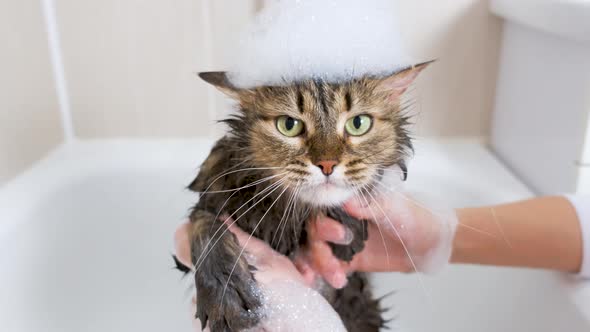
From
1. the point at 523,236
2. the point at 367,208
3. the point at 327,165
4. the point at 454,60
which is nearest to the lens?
the point at 327,165

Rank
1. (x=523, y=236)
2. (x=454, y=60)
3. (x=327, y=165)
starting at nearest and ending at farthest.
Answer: (x=327, y=165) < (x=523, y=236) < (x=454, y=60)

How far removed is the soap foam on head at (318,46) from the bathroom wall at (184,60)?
57 centimetres

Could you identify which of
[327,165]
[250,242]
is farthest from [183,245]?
[327,165]

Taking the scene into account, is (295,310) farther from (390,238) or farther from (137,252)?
(137,252)

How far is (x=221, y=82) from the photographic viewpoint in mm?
785

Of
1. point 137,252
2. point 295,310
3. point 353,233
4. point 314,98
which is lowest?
point 137,252

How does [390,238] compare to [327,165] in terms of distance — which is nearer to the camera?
[327,165]

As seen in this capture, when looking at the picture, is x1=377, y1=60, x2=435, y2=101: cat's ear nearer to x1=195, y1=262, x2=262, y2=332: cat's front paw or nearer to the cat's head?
the cat's head

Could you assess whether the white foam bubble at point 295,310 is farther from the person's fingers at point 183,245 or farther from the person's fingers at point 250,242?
the person's fingers at point 183,245

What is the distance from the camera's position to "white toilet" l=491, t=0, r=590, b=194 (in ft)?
3.65

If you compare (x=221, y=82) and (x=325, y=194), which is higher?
(x=221, y=82)

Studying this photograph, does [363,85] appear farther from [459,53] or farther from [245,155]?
[459,53]

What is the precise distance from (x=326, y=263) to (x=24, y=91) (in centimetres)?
86

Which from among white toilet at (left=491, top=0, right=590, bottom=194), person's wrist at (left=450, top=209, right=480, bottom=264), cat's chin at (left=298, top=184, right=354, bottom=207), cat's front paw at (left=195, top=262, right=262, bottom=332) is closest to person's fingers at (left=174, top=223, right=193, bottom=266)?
cat's front paw at (left=195, top=262, right=262, bottom=332)
